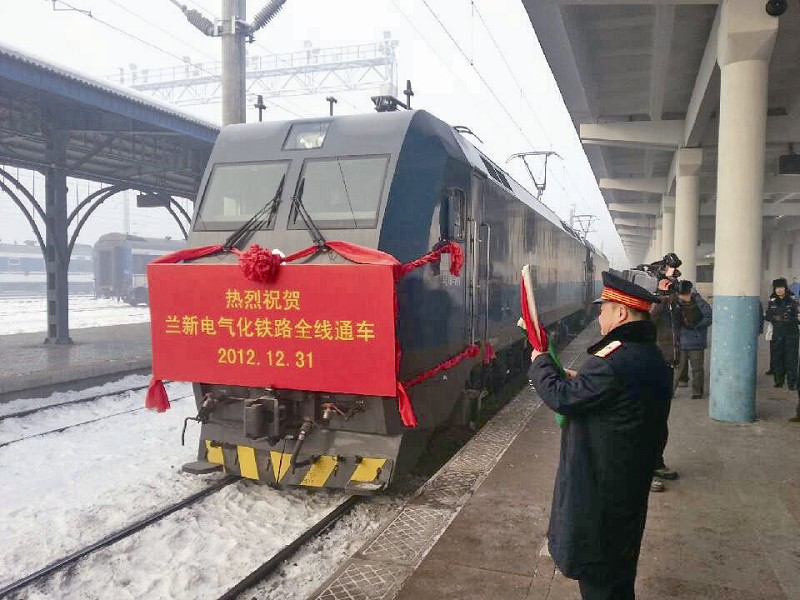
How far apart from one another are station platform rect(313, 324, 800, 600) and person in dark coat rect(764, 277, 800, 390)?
3268 millimetres

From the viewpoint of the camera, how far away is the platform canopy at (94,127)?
12.1 m

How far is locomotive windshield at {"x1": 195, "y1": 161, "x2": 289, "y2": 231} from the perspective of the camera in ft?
19.4

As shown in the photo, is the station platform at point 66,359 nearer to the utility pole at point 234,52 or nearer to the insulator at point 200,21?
the utility pole at point 234,52

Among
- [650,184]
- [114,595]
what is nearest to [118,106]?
[114,595]

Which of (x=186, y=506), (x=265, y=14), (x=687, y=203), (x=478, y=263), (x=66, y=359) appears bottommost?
(x=186, y=506)

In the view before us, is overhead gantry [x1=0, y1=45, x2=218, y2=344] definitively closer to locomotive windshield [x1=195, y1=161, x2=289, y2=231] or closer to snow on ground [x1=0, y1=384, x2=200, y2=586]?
snow on ground [x1=0, y1=384, x2=200, y2=586]

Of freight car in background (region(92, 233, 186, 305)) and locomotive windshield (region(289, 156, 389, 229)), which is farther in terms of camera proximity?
freight car in background (region(92, 233, 186, 305))

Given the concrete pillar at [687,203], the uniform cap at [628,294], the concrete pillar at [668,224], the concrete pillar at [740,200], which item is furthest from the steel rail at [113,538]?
the concrete pillar at [668,224]

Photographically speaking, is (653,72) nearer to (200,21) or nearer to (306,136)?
(306,136)

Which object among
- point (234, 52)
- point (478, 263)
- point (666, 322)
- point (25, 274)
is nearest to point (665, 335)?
point (666, 322)

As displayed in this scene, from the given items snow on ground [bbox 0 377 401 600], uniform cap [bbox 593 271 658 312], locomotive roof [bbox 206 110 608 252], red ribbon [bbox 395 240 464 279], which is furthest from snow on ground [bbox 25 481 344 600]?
uniform cap [bbox 593 271 658 312]

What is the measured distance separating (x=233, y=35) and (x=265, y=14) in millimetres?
930

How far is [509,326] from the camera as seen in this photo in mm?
8805

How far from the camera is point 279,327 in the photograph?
5.25 meters
